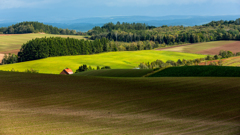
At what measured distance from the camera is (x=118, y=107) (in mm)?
15984

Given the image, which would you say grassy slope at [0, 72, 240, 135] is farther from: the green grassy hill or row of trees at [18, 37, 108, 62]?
row of trees at [18, 37, 108, 62]

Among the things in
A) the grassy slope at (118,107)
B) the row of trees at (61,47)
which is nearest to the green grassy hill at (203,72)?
the grassy slope at (118,107)

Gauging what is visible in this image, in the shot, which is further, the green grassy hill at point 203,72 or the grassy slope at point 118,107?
the green grassy hill at point 203,72

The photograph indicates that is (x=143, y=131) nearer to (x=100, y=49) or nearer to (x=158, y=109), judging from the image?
(x=158, y=109)

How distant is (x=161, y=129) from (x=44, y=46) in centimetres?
10487

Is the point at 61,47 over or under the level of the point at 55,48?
over

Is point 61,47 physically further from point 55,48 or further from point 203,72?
point 203,72

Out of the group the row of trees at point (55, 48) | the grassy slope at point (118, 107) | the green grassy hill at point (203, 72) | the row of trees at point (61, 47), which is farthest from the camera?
the row of trees at point (61, 47)

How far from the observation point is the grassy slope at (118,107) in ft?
39.1

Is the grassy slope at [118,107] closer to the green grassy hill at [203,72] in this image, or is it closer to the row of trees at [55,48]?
the green grassy hill at [203,72]

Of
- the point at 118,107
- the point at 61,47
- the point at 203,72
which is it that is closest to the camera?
the point at 118,107

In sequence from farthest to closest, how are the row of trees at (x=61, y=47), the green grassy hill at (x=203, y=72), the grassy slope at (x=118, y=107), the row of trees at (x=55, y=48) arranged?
the row of trees at (x=61, y=47), the row of trees at (x=55, y=48), the green grassy hill at (x=203, y=72), the grassy slope at (x=118, y=107)

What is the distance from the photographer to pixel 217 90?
2072 centimetres

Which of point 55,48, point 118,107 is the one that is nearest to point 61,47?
point 55,48
